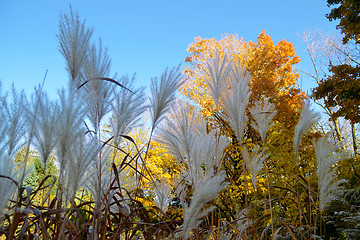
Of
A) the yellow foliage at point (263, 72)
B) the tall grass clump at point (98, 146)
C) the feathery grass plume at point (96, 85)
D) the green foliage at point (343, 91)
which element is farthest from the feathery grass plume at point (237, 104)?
the green foliage at point (343, 91)

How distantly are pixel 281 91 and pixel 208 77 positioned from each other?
8463mm

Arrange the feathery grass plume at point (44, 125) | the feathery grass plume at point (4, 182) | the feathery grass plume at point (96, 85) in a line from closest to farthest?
the feathery grass plume at point (4, 182)
the feathery grass plume at point (44, 125)
the feathery grass plume at point (96, 85)

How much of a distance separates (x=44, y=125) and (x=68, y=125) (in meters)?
0.07

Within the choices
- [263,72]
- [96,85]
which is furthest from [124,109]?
[263,72]

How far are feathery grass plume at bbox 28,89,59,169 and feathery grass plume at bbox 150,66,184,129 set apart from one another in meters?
0.62

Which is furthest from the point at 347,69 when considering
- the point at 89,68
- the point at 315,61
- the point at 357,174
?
the point at 89,68

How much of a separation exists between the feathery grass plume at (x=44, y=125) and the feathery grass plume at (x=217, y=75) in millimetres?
924

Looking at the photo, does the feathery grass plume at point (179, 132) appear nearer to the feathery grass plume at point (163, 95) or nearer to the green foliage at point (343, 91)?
the feathery grass plume at point (163, 95)

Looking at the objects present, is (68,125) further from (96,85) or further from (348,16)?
(348,16)

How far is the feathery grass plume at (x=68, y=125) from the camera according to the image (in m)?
0.93

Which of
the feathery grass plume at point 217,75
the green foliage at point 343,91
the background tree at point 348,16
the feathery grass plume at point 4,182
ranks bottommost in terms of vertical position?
the feathery grass plume at point 4,182

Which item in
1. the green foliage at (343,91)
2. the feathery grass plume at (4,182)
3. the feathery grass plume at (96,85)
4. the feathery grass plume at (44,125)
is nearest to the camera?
the feathery grass plume at (4,182)

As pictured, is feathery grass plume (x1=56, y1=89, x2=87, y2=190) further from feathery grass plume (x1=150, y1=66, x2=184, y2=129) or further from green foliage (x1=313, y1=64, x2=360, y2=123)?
green foliage (x1=313, y1=64, x2=360, y2=123)

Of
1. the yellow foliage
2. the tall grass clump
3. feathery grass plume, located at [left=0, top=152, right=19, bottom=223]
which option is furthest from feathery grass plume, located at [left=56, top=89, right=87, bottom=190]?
the yellow foliage
